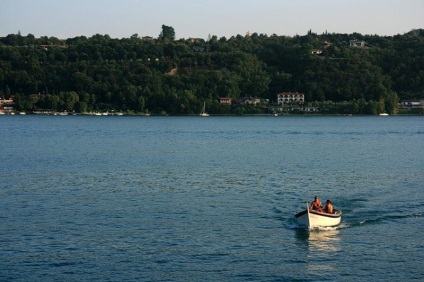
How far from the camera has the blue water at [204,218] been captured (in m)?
32.1

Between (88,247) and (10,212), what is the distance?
9.96 metres

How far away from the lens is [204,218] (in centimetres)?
4197

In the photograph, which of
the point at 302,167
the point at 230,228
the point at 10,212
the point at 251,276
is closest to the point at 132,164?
the point at 302,167

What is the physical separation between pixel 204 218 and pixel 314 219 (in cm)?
651

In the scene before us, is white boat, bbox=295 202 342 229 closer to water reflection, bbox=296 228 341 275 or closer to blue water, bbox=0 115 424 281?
water reflection, bbox=296 228 341 275

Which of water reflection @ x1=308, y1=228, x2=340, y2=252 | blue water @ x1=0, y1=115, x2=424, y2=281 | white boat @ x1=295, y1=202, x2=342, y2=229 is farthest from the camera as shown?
white boat @ x1=295, y1=202, x2=342, y2=229

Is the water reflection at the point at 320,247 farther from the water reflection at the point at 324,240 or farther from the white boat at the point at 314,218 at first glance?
the white boat at the point at 314,218

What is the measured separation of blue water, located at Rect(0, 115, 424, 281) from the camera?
1265 inches

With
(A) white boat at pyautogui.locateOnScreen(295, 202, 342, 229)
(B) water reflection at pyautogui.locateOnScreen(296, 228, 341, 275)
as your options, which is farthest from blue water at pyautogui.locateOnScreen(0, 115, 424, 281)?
(A) white boat at pyautogui.locateOnScreen(295, 202, 342, 229)

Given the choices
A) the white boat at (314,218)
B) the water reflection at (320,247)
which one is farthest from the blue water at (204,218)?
the white boat at (314,218)

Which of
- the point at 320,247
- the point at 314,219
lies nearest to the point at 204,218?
the point at 314,219

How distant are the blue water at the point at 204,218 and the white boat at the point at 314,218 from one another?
0.53 m

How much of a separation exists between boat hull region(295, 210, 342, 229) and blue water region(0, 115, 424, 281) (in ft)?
1.75

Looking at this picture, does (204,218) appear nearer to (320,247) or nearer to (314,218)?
(314,218)
